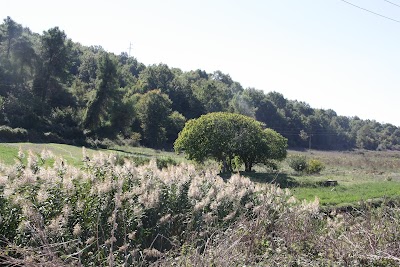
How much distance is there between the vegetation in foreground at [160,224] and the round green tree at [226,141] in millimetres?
16598

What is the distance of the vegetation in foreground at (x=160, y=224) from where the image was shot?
3488 mm

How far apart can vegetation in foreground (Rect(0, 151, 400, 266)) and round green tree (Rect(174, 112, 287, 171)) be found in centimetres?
1660

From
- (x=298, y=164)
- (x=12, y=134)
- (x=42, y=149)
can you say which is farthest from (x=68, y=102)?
(x=42, y=149)

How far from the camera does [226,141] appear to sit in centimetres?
2342

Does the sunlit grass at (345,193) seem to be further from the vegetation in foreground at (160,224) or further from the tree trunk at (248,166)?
the vegetation in foreground at (160,224)

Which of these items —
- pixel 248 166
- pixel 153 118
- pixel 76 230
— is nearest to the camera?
pixel 76 230

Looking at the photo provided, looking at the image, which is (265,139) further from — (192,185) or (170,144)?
(170,144)

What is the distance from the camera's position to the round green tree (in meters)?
23.3

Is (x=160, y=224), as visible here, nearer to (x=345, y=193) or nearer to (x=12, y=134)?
(x=345, y=193)

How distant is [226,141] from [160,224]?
1854 cm

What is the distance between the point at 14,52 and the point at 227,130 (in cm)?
3275

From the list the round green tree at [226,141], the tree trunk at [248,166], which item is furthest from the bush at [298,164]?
the tree trunk at [248,166]

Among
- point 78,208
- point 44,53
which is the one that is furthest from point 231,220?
point 44,53

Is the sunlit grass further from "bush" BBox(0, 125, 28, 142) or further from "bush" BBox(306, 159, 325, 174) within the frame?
"bush" BBox(0, 125, 28, 142)
